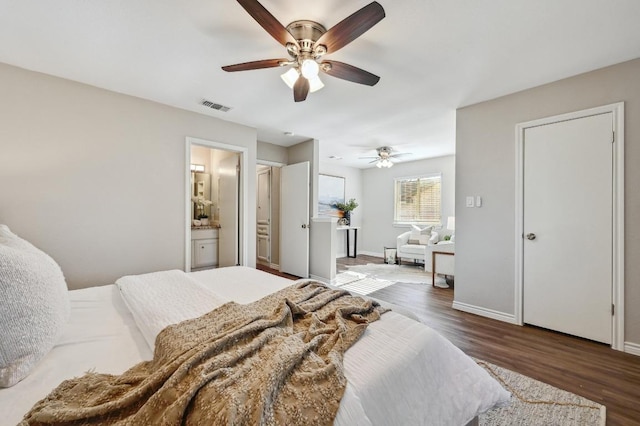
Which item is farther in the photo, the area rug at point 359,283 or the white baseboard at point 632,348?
the area rug at point 359,283

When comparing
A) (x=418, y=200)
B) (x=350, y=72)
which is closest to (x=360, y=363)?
(x=350, y=72)

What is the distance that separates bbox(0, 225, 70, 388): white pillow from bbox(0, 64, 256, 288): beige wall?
1.93m

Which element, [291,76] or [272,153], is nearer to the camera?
[291,76]

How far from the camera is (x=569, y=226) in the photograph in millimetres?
2551

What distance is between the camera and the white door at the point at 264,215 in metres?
5.55

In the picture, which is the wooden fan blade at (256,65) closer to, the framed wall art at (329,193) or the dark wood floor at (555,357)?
the dark wood floor at (555,357)

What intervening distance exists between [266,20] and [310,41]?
38 cm

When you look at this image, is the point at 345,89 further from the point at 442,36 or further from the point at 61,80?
the point at 61,80

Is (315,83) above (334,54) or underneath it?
underneath

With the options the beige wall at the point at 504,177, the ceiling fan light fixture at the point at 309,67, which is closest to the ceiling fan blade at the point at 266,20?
the ceiling fan light fixture at the point at 309,67

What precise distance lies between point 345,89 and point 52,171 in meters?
2.94

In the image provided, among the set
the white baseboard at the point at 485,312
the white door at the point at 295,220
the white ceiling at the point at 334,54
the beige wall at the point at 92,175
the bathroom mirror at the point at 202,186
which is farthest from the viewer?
the bathroom mirror at the point at 202,186

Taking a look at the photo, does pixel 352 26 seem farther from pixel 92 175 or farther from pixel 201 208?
pixel 201 208

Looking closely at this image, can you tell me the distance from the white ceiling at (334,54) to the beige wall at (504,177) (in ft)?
0.52
